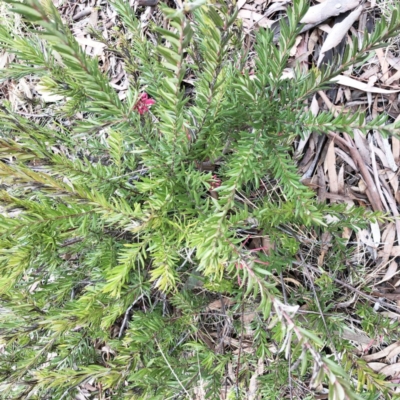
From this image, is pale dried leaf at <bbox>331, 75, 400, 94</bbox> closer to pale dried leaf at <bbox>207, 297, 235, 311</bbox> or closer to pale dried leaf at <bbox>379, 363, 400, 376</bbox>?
pale dried leaf at <bbox>207, 297, 235, 311</bbox>

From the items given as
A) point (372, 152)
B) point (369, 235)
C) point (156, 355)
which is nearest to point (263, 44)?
point (372, 152)

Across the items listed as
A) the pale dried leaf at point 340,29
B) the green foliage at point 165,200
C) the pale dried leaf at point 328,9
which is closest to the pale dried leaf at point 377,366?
the green foliage at point 165,200

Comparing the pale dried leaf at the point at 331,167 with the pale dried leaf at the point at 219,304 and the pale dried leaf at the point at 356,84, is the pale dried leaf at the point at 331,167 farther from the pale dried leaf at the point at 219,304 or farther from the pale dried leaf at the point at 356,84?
the pale dried leaf at the point at 219,304

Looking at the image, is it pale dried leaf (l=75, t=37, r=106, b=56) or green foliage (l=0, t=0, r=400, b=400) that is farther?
pale dried leaf (l=75, t=37, r=106, b=56)

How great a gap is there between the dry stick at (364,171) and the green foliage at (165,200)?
13.0 inches

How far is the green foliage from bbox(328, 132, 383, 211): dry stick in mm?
330

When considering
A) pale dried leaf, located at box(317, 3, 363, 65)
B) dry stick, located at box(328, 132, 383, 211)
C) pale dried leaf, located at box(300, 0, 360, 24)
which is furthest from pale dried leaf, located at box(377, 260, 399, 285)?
pale dried leaf, located at box(300, 0, 360, 24)

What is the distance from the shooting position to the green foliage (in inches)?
30.0

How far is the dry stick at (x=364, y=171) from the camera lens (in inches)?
65.3

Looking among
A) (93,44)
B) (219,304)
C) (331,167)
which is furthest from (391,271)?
(93,44)

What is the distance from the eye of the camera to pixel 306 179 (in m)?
1.71

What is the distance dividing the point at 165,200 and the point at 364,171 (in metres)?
1.03

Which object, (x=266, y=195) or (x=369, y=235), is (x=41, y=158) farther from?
(x=369, y=235)

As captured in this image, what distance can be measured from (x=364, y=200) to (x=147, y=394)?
121 centimetres
